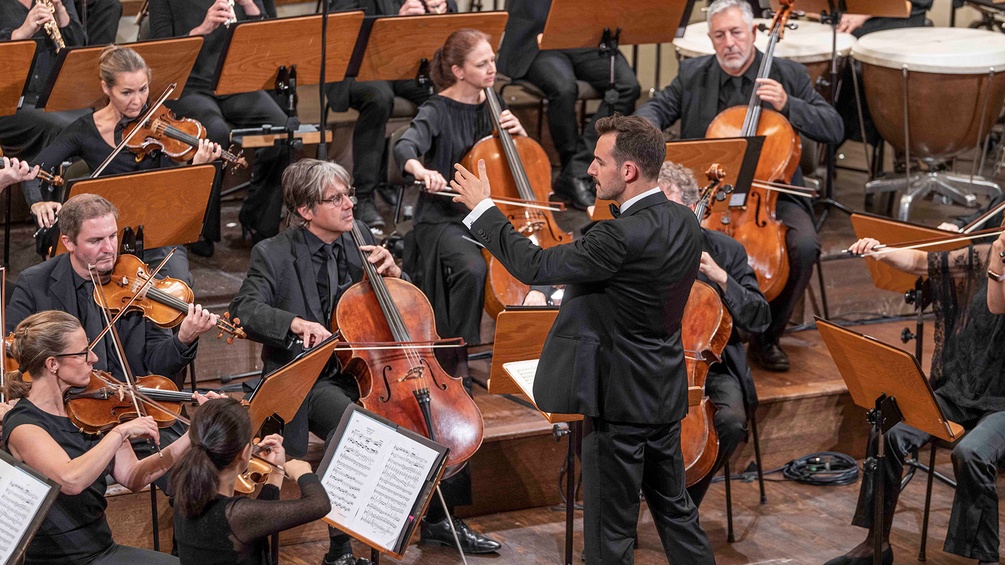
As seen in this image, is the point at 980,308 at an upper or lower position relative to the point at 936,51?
lower

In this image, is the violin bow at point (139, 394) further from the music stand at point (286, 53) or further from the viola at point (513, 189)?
the music stand at point (286, 53)

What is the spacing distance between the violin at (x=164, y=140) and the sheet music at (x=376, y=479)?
1.55 m

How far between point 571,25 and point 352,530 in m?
2.73

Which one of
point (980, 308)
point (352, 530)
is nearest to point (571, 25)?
point (980, 308)

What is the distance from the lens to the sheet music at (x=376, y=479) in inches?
110

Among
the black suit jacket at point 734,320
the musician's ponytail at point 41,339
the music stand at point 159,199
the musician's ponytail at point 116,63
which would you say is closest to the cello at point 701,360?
the black suit jacket at point 734,320

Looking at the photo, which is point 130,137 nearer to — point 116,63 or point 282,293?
point 116,63

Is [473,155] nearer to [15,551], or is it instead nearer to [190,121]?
[190,121]

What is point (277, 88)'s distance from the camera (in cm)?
451

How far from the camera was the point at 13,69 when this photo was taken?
13.5 ft

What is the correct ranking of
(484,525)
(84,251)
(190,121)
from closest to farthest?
(84,251), (484,525), (190,121)

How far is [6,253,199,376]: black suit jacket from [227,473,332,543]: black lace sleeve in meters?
0.91

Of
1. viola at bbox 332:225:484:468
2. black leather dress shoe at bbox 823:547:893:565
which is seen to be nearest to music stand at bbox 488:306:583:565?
viola at bbox 332:225:484:468

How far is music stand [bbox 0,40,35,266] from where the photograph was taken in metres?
4.06
